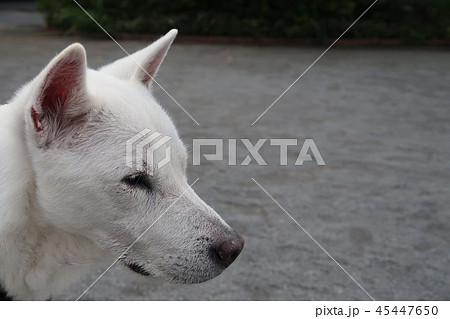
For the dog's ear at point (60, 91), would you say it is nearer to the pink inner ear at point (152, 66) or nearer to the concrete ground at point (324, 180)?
the pink inner ear at point (152, 66)

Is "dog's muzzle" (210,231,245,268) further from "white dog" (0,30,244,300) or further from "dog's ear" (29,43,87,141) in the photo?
"dog's ear" (29,43,87,141)

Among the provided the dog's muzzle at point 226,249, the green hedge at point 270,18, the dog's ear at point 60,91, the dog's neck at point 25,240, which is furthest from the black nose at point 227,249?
the green hedge at point 270,18

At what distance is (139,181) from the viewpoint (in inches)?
80.5

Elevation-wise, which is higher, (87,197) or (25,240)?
(87,197)

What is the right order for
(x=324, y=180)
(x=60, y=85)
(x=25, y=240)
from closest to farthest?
(x=60, y=85) → (x=25, y=240) → (x=324, y=180)

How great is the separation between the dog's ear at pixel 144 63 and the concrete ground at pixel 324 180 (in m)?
0.85

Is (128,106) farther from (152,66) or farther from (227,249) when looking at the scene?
(227,249)

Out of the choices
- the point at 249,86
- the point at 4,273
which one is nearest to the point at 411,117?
the point at 249,86

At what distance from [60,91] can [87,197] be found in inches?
15.1

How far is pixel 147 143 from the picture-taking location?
2033 mm

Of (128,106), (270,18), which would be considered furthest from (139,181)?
(270,18)

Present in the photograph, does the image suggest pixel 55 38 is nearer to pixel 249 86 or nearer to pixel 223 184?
pixel 249 86

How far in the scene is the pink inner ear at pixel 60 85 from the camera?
184cm

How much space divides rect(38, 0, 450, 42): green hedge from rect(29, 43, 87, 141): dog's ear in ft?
40.6
